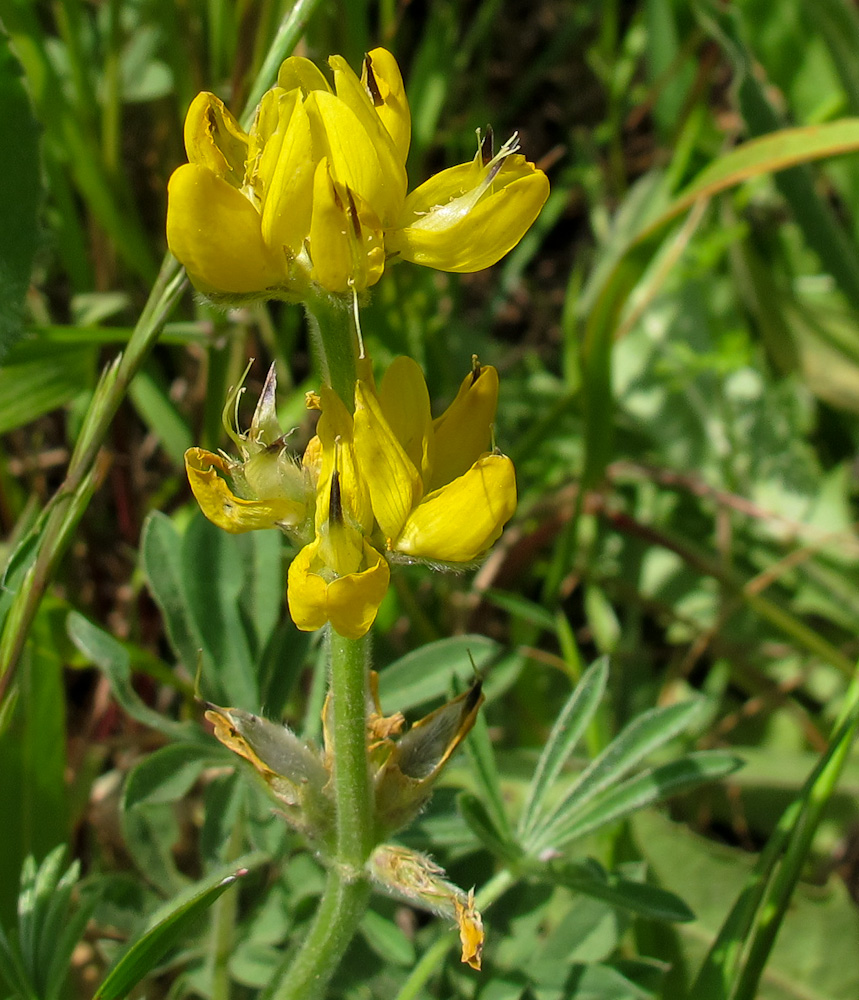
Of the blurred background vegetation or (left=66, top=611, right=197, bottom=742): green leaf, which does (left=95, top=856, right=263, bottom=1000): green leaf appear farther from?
(left=66, top=611, right=197, bottom=742): green leaf

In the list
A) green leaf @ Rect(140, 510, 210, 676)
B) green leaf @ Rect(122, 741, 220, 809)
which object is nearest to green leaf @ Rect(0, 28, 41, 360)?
green leaf @ Rect(140, 510, 210, 676)

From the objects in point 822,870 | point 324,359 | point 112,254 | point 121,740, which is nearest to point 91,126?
point 112,254

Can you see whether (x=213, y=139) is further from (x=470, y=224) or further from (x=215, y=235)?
(x=470, y=224)

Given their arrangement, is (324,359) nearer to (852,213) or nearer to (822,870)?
(822,870)

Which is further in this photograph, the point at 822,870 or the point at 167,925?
the point at 822,870

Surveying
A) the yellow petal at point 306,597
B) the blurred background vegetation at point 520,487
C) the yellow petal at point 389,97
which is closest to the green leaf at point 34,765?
the blurred background vegetation at point 520,487

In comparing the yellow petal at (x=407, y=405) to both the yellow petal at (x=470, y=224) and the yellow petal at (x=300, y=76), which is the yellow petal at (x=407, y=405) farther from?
the yellow petal at (x=300, y=76)

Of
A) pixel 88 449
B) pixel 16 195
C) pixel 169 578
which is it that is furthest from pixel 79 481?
pixel 16 195
